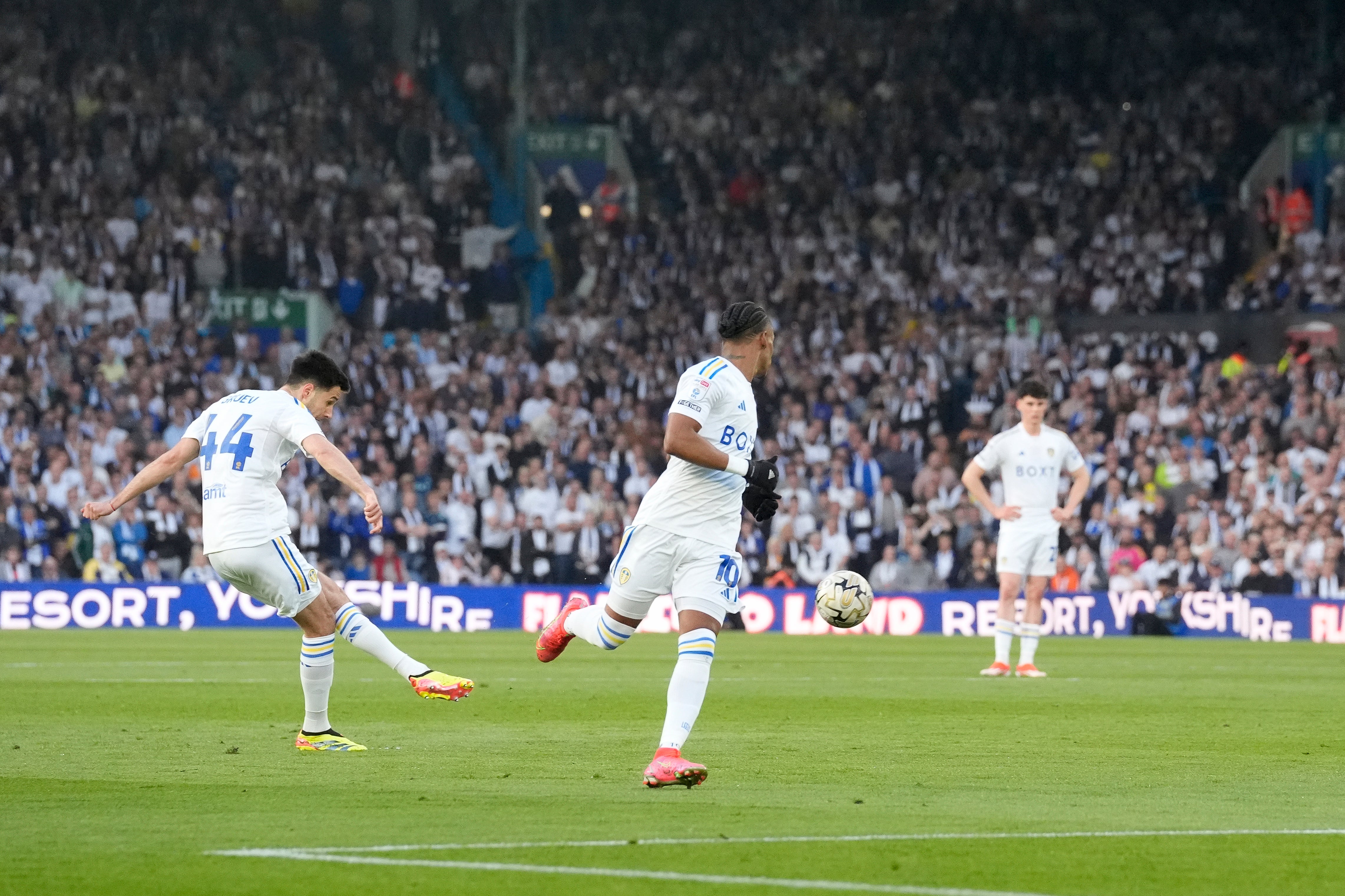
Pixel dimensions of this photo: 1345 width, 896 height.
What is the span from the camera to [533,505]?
28906mm

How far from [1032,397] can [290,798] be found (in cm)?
1042

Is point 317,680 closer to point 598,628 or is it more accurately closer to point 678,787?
point 598,628

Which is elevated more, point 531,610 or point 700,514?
point 700,514

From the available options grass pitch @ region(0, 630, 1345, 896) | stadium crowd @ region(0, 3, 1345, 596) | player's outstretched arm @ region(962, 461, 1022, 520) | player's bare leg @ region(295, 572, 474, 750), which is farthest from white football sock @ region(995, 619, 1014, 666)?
stadium crowd @ region(0, 3, 1345, 596)

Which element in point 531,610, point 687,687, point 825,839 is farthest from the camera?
point 531,610

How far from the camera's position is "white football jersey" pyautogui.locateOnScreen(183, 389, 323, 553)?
1067 centimetres

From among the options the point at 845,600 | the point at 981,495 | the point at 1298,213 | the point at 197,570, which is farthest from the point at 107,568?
the point at 1298,213

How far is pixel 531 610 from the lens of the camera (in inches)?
1068

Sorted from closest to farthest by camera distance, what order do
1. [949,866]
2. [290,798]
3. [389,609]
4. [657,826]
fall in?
1. [949,866]
2. [657,826]
3. [290,798]
4. [389,609]

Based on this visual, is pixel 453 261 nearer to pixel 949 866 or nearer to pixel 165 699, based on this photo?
pixel 165 699

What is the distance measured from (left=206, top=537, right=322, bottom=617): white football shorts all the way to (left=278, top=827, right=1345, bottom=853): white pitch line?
12.3 ft

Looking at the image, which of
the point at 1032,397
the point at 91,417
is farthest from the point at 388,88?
the point at 1032,397

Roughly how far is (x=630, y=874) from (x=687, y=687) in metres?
2.48

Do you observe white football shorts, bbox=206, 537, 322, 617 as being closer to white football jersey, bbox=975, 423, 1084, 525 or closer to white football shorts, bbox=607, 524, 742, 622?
white football shorts, bbox=607, 524, 742, 622
